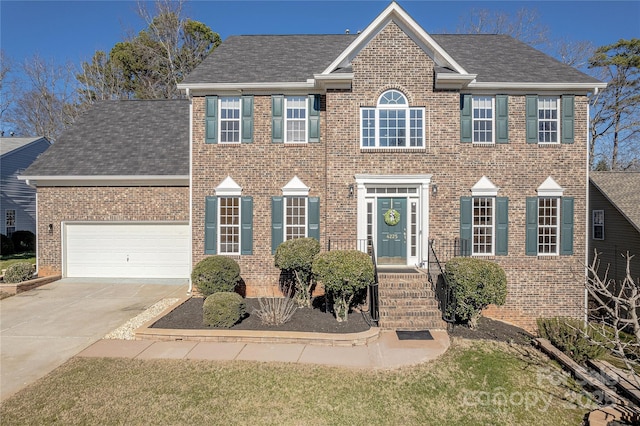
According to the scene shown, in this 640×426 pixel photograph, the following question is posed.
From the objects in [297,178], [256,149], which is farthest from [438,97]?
[256,149]

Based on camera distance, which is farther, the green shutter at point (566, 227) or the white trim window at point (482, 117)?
the white trim window at point (482, 117)

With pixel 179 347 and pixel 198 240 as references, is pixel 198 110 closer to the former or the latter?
pixel 198 240

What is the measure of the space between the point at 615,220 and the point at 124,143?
19.7m

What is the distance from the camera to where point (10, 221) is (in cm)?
2164

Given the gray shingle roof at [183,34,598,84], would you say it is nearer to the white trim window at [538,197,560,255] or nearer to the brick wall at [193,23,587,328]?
the brick wall at [193,23,587,328]

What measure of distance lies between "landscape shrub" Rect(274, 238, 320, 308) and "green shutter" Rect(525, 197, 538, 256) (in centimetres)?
629

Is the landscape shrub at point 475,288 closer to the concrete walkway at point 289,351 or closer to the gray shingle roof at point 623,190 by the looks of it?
the concrete walkway at point 289,351

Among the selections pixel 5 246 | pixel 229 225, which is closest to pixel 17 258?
pixel 5 246

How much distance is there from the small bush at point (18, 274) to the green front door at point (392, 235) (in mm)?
11444

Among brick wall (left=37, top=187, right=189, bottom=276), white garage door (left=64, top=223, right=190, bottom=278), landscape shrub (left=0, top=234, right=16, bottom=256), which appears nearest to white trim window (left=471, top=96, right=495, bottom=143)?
brick wall (left=37, top=187, right=189, bottom=276)

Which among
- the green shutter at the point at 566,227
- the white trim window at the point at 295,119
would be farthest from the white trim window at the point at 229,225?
the green shutter at the point at 566,227

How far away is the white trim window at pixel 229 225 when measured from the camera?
11578mm

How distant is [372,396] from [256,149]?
7975 mm

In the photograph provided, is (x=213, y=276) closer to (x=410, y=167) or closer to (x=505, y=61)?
(x=410, y=167)
